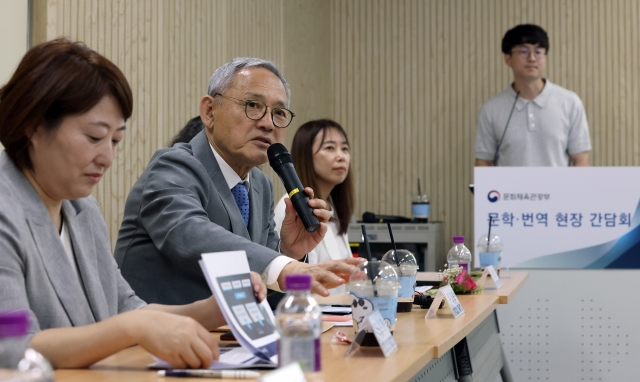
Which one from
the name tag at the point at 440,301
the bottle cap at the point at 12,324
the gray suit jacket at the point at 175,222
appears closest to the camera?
the bottle cap at the point at 12,324

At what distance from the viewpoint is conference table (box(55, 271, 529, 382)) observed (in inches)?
51.0


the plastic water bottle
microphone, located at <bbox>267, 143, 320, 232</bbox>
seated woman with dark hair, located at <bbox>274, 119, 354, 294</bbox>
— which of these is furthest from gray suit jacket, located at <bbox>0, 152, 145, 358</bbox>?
seated woman with dark hair, located at <bbox>274, 119, 354, 294</bbox>

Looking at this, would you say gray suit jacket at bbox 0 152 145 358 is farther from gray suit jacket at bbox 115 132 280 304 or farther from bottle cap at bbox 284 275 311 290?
bottle cap at bbox 284 275 311 290

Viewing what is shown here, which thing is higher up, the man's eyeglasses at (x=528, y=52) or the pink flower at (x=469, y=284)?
the man's eyeglasses at (x=528, y=52)

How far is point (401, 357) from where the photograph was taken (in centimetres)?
148

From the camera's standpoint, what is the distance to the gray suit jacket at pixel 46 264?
1359 mm

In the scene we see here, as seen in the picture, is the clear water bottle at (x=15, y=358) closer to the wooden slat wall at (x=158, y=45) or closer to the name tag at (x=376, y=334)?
the name tag at (x=376, y=334)

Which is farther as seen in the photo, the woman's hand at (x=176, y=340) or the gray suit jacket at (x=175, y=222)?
the gray suit jacket at (x=175, y=222)

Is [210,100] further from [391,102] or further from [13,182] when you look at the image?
[391,102]

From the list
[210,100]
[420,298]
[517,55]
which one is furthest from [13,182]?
[517,55]

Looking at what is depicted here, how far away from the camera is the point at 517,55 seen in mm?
5746

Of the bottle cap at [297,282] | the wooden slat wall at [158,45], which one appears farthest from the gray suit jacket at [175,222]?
the wooden slat wall at [158,45]

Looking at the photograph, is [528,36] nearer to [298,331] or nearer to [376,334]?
[376,334]

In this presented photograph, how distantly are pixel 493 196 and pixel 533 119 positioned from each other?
191 centimetres
